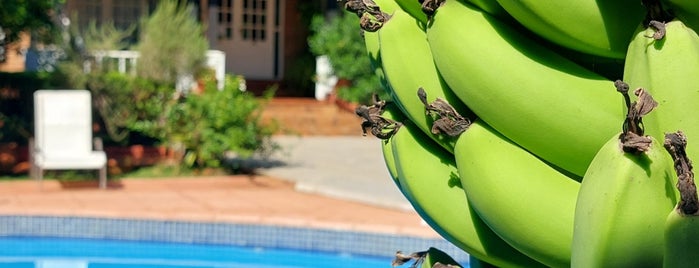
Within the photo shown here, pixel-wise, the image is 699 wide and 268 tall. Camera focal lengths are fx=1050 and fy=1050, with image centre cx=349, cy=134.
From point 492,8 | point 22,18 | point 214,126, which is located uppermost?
point 22,18

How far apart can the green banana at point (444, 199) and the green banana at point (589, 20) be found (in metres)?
0.39

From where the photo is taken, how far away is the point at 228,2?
20.0 metres

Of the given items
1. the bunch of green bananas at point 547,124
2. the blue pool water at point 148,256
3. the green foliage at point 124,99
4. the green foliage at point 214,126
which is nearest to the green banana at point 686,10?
the bunch of green bananas at point 547,124

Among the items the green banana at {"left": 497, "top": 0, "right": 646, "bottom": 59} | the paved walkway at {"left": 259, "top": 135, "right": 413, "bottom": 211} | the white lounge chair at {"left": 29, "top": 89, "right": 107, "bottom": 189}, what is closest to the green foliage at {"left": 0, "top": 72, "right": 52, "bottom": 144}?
the white lounge chair at {"left": 29, "top": 89, "right": 107, "bottom": 189}

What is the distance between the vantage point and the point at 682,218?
131 centimetres

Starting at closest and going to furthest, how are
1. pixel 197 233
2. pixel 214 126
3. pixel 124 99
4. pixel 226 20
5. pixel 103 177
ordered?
pixel 197 233, pixel 103 177, pixel 214 126, pixel 124 99, pixel 226 20

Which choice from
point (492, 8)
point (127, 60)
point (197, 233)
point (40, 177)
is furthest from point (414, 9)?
point (127, 60)

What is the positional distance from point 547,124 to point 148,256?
282 inches

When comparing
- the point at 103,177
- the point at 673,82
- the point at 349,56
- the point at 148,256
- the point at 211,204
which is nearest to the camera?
the point at 673,82

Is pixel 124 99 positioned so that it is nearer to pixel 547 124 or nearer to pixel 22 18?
pixel 22 18

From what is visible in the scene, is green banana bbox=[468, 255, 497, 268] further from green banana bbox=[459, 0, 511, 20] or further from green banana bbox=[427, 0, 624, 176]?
green banana bbox=[459, 0, 511, 20]

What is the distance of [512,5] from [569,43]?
0.34 feet

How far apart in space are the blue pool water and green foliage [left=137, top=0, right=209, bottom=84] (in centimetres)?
386

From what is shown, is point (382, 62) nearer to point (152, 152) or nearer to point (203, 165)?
point (203, 165)
